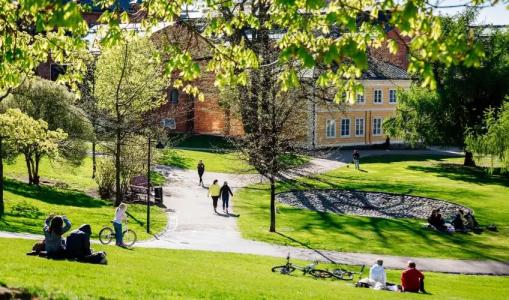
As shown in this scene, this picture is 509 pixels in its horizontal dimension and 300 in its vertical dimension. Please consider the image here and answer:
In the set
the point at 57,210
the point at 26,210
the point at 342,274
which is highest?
the point at 26,210

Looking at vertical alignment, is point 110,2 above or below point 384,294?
above

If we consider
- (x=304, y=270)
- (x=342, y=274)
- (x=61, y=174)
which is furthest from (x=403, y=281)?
(x=61, y=174)

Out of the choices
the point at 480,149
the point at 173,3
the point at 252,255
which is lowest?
the point at 252,255

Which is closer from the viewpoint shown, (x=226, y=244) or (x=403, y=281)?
(x=403, y=281)

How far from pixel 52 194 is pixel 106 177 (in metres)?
2.95

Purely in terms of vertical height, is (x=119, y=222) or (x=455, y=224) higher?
(x=119, y=222)

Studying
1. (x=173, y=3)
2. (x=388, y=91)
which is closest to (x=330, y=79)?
(x=173, y=3)

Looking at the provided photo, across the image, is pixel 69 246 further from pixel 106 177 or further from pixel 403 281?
pixel 106 177

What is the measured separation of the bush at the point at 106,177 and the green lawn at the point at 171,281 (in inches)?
526

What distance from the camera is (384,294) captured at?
16734mm

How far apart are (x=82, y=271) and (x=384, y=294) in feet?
24.7

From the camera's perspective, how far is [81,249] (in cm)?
1595

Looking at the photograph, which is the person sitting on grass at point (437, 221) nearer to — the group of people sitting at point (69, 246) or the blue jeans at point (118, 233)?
the blue jeans at point (118, 233)

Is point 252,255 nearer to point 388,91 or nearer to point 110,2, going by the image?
point 110,2
